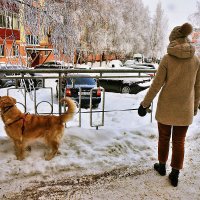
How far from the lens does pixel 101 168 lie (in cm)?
368

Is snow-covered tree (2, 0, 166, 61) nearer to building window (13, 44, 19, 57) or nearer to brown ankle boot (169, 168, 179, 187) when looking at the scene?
building window (13, 44, 19, 57)

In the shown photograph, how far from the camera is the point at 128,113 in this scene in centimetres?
848

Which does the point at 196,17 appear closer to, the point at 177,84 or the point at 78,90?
the point at 78,90

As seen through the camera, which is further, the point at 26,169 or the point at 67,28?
the point at 67,28

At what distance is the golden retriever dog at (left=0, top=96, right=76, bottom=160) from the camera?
3.59 metres

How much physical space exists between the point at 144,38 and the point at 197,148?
41.7 m

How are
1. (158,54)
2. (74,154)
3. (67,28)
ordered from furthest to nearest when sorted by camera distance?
(158,54), (67,28), (74,154)

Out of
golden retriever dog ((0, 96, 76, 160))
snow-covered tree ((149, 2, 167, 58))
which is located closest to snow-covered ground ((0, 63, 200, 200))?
golden retriever dog ((0, 96, 76, 160))

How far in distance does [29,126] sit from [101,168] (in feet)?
3.64

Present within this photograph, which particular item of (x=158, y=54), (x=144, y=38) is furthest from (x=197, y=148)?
(x=158, y=54)

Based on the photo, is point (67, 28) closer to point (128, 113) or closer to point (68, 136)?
point (128, 113)

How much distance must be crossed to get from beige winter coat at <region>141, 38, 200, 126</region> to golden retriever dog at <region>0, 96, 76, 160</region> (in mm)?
1208

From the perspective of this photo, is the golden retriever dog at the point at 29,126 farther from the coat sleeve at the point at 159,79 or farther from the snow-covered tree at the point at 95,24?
the snow-covered tree at the point at 95,24

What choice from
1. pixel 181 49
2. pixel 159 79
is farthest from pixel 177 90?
pixel 181 49
